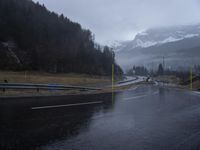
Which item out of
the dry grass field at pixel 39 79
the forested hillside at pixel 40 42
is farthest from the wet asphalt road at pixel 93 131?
the forested hillside at pixel 40 42

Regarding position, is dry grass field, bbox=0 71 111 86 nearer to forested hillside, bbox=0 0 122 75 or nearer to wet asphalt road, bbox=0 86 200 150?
forested hillside, bbox=0 0 122 75

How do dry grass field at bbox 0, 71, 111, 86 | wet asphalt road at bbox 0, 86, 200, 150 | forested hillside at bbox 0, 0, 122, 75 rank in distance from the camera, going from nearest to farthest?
wet asphalt road at bbox 0, 86, 200, 150, dry grass field at bbox 0, 71, 111, 86, forested hillside at bbox 0, 0, 122, 75

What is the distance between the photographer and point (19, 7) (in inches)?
3506

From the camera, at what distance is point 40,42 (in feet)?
285

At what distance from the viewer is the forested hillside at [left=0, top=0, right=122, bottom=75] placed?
7506 cm

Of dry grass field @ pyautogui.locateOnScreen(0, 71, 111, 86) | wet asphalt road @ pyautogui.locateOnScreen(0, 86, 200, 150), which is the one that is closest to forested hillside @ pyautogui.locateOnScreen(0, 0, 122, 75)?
dry grass field @ pyautogui.locateOnScreen(0, 71, 111, 86)

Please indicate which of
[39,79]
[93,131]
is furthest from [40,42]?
[93,131]

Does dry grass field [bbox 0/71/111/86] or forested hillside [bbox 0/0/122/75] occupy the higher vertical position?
forested hillside [bbox 0/0/122/75]

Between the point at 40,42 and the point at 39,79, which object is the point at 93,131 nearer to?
the point at 39,79

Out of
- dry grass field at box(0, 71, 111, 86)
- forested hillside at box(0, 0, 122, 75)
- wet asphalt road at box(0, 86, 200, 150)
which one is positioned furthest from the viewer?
forested hillside at box(0, 0, 122, 75)

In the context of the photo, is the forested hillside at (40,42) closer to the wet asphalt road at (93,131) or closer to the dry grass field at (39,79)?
the dry grass field at (39,79)

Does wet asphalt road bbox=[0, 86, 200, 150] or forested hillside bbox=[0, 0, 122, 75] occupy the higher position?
forested hillside bbox=[0, 0, 122, 75]

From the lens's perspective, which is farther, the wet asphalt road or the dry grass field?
the dry grass field

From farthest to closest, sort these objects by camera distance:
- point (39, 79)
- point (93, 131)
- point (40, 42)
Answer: point (40, 42) → point (39, 79) → point (93, 131)
